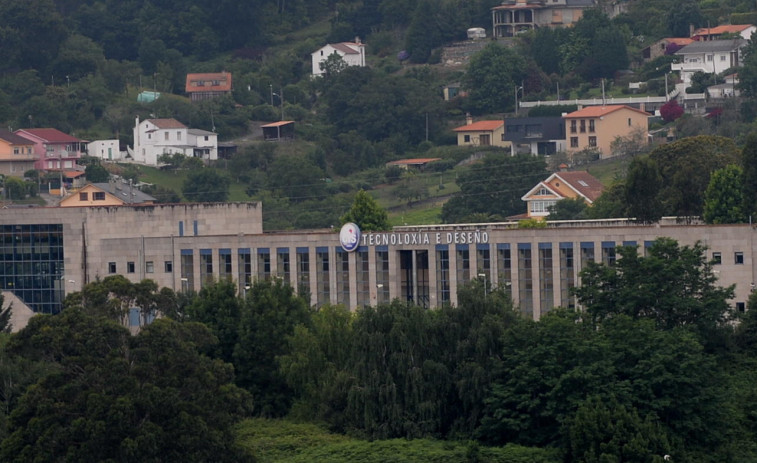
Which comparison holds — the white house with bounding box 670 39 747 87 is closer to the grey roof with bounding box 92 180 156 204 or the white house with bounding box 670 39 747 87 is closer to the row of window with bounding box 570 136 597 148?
the row of window with bounding box 570 136 597 148

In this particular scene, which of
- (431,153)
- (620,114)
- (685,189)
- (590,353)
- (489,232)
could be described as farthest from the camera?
(431,153)

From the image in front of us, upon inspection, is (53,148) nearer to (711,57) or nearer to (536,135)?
(536,135)

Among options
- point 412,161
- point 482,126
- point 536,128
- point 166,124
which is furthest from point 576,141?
point 166,124

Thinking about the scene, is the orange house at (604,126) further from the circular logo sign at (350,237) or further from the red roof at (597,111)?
the circular logo sign at (350,237)

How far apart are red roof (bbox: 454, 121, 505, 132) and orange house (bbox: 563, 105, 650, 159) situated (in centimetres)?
1388

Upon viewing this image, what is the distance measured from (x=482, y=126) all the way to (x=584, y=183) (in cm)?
4287

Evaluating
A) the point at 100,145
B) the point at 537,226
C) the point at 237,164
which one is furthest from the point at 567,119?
the point at 537,226

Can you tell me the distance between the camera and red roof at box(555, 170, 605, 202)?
15225cm

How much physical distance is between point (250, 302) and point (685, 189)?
129 feet

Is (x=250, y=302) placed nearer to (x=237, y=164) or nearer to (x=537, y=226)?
(x=537, y=226)

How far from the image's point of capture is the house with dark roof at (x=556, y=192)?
15162 centimetres

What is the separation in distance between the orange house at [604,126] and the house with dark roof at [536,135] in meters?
3.10

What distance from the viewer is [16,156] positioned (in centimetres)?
18600

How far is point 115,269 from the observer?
111 meters
